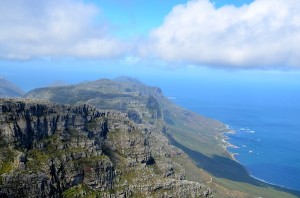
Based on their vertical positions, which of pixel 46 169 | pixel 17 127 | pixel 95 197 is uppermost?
pixel 17 127

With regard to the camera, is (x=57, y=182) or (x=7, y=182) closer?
(x=7, y=182)

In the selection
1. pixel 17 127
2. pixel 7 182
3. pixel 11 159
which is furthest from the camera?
pixel 17 127

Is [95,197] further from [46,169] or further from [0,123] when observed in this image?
[0,123]

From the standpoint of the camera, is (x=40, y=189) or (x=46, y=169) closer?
(x=40, y=189)

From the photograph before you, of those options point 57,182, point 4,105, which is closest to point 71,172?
point 57,182

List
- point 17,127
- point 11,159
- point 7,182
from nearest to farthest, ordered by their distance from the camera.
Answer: point 7,182, point 11,159, point 17,127

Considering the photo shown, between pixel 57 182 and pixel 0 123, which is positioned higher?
pixel 0 123

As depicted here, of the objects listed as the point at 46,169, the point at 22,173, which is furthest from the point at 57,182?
the point at 22,173

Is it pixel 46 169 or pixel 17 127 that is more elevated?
pixel 17 127

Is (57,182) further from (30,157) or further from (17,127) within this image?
(17,127)
